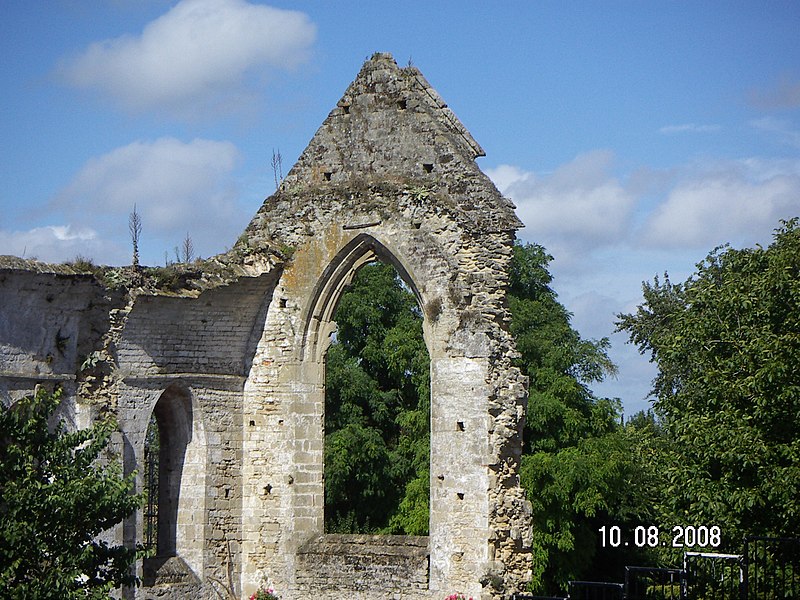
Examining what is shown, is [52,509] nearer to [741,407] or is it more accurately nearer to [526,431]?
[741,407]

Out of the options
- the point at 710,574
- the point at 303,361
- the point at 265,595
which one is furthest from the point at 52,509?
the point at 710,574

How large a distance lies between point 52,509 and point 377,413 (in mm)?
15701

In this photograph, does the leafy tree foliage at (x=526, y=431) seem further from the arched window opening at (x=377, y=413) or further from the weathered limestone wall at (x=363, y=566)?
the weathered limestone wall at (x=363, y=566)

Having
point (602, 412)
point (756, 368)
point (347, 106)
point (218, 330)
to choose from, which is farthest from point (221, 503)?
point (602, 412)

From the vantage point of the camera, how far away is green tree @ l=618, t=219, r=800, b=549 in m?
16.0

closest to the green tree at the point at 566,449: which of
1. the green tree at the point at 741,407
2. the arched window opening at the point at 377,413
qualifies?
the arched window opening at the point at 377,413

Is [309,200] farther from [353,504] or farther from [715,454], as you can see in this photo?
[353,504]

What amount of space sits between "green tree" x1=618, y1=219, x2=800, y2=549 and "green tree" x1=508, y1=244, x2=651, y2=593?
16.7 ft

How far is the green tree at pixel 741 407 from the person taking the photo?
52.6 ft

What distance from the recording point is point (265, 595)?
16188 millimetres

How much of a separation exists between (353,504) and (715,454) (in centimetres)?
1208

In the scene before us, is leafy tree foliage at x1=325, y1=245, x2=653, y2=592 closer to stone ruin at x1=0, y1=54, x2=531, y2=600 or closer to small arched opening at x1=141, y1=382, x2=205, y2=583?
stone ruin at x1=0, y1=54, x2=531, y2=600

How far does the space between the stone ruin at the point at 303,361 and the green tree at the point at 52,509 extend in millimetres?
2068

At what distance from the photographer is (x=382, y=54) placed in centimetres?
1684
